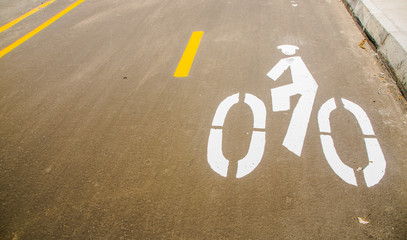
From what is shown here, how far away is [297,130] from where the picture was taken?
9.39 feet

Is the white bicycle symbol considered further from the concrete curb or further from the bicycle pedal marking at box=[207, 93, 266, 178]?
the concrete curb

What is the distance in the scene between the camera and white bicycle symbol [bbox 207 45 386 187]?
2492 millimetres

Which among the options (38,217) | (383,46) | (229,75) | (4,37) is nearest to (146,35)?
(229,75)

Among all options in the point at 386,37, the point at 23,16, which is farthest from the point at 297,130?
the point at 23,16

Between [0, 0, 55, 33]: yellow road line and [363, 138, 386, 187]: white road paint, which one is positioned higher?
[0, 0, 55, 33]: yellow road line

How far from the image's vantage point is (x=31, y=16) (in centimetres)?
593

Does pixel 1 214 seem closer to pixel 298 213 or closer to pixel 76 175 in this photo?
pixel 76 175

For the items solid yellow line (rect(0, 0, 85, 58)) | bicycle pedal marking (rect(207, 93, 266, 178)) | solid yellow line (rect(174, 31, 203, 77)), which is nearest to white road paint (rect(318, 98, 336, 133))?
bicycle pedal marking (rect(207, 93, 266, 178))

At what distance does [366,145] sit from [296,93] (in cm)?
105

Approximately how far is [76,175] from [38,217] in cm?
48

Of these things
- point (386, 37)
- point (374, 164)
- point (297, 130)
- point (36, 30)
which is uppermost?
point (36, 30)

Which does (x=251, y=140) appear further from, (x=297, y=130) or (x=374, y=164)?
(x=374, y=164)

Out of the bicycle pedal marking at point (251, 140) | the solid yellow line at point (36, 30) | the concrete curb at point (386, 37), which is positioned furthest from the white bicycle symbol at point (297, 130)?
the solid yellow line at point (36, 30)

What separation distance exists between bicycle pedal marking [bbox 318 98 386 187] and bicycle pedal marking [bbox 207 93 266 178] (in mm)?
670
